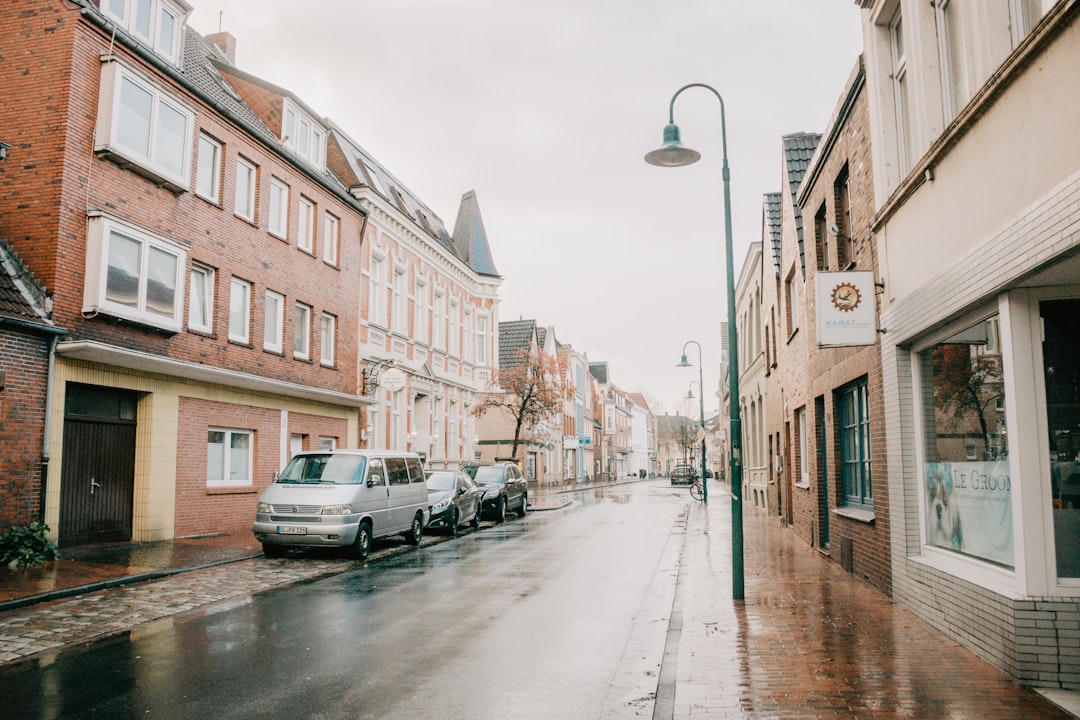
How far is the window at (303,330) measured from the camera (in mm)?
22016

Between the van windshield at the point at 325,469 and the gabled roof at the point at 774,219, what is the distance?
1136cm

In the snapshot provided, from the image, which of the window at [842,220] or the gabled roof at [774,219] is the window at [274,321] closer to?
the gabled roof at [774,219]

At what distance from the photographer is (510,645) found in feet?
25.1

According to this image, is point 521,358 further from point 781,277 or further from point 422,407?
point 781,277

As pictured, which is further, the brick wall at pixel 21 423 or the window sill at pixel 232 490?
the window sill at pixel 232 490

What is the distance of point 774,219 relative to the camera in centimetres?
2198

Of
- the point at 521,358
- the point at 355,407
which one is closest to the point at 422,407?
the point at 355,407

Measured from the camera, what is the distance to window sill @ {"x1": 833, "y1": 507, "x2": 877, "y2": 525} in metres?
10.4

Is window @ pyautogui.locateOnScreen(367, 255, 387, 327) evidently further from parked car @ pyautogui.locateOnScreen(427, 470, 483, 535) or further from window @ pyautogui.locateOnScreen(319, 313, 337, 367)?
parked car @ pyautogui.locateOnScreen(427, 470, 483, 535)

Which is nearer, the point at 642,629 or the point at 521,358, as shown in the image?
the point at 642,629

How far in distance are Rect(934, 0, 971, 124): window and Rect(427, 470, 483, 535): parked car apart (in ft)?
44.0

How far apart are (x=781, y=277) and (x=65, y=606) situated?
625 inches

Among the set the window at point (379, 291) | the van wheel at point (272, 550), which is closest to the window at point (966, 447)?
the van wheel at point (272, 550)

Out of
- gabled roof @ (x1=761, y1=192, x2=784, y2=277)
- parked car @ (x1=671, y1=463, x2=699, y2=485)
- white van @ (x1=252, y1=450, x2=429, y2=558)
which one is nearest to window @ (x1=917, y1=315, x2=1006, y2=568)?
white van @ (x1=252, y1=450, x2=429, y2=558)
